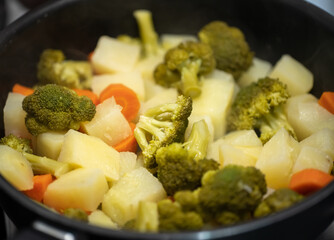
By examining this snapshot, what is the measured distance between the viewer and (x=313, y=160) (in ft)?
5.89

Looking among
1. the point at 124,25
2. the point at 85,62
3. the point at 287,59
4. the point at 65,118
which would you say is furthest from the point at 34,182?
the point at 287,59

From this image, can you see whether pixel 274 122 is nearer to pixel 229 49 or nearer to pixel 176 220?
pixel 229 49

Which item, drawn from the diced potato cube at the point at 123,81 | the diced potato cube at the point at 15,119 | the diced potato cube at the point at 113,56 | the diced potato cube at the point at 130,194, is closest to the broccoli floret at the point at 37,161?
the diced potato cube at the point at 15,119

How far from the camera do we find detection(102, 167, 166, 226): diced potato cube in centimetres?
172

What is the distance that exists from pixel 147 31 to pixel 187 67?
54 centimetres

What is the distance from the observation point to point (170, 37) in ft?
9.03

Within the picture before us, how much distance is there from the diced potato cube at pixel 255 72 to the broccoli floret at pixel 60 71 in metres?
0.88

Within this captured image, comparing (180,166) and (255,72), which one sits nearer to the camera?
(180,166)

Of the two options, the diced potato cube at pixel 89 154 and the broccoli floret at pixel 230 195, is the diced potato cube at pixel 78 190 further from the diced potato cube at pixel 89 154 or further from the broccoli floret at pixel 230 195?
the broccoli floret at pixel 230 195

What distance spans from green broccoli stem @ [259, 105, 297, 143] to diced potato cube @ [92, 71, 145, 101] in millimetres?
644

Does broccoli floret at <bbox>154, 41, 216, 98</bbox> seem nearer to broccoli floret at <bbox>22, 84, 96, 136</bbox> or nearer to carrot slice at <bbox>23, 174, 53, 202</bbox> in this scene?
broccoli floret at <bbox>22, 84, 96, 136</bbox>

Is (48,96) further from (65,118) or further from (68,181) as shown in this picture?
(68,181)

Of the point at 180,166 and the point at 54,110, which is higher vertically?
the point at 54,110

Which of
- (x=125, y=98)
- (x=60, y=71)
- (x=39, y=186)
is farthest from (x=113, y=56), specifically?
(x=39, y=186)
